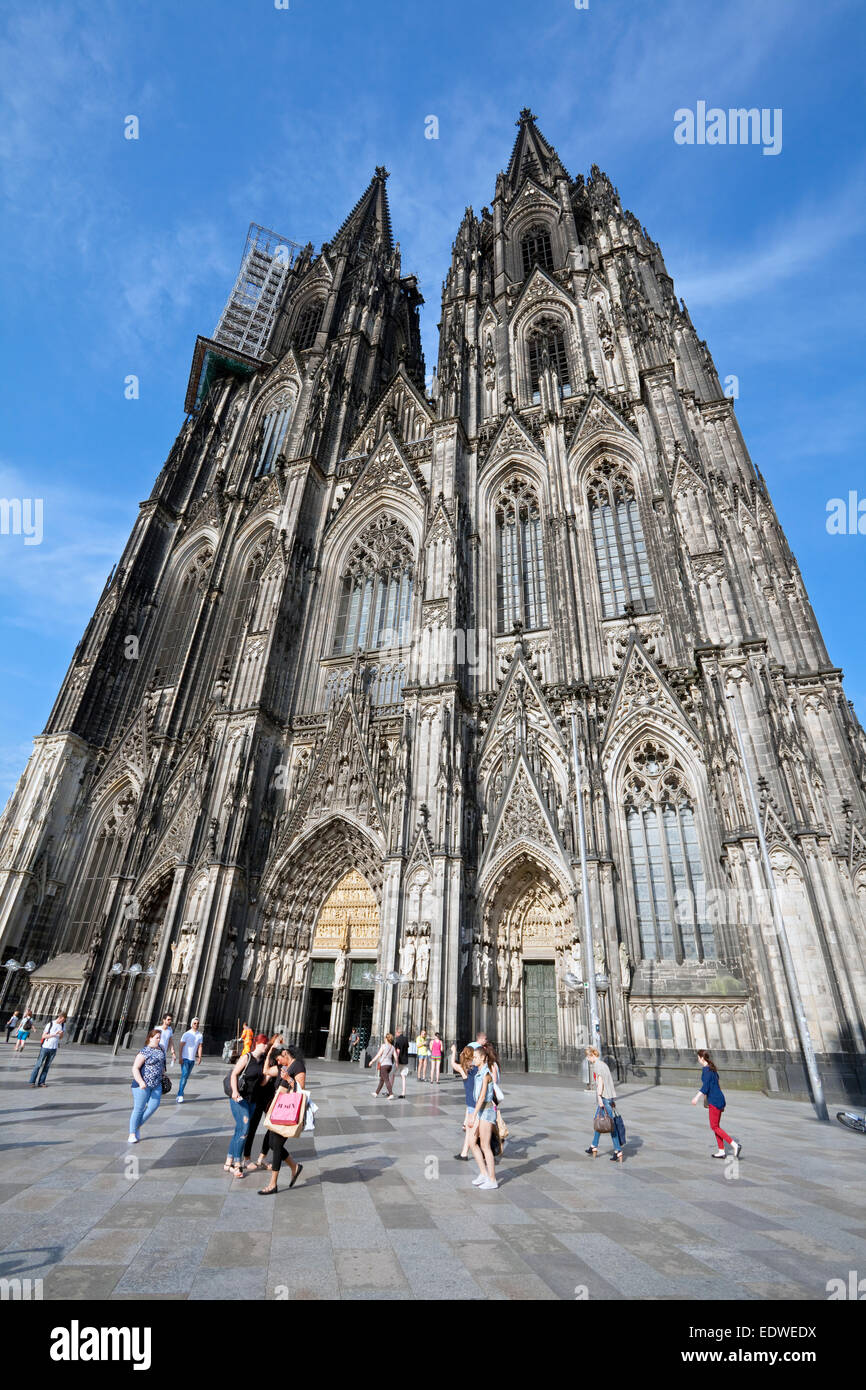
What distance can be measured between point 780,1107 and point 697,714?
9837mm

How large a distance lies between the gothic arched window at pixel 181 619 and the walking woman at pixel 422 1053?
1923 centimetres

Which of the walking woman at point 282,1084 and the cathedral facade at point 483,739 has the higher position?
the cathedral facade at point 483,739

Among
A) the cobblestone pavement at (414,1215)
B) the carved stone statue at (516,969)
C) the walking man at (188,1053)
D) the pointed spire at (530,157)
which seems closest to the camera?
the cobblestone pavement at (414,1215)

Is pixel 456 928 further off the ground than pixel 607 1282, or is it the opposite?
pixel 456 928

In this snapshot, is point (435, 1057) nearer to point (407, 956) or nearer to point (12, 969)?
point (407, 956)

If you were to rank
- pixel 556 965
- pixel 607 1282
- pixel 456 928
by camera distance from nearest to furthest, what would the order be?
pixel 607 1282 → pixel 456 928 → pixel 556 965

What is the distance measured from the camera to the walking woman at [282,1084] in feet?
18.0

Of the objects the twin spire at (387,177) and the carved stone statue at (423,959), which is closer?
the carved stone statue at (423,959)

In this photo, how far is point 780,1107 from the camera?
510 inches

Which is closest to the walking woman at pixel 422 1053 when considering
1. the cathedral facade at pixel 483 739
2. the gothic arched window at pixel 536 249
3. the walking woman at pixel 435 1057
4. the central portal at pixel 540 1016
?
the walking woman at pixel 435 1057

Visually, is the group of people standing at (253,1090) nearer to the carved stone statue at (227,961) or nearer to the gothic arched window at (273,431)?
the carved stone statue at (227,961)

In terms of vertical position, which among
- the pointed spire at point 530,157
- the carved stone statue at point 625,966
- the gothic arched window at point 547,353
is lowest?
the carved stone statue at point 625,966
